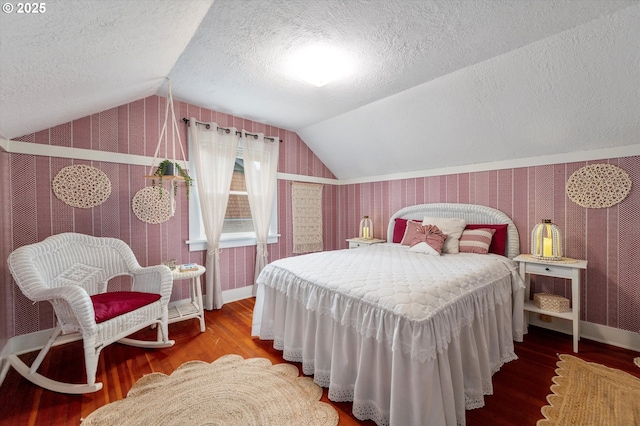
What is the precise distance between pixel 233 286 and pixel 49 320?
1751 mm

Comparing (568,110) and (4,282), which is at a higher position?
(568,110)

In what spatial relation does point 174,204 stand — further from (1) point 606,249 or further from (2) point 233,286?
(1) point 606,249

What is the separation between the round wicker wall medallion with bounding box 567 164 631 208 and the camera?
2.31m

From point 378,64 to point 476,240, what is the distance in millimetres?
2074

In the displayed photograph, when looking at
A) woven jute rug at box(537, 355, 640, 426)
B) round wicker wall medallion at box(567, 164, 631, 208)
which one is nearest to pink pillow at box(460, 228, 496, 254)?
round wicker wall medallion at box(567, 164, 631, 208)

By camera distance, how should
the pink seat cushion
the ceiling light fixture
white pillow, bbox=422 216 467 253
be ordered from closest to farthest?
1. the pink seat cushion
2. the ceiling light fixture
3. white pillow, bbox=422 216 467 253

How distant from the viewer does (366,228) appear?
4.21 m

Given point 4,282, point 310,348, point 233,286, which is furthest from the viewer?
point 233,286

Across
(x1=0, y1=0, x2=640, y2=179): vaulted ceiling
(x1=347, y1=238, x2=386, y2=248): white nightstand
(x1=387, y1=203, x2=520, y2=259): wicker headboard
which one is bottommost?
(x1=347, y1=238, x2=386, y2=248): white nightstand

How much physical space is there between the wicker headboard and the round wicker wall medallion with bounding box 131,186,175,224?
3.07 m

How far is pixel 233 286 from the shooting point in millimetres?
3555

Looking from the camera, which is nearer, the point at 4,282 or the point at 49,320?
the point at 4,282

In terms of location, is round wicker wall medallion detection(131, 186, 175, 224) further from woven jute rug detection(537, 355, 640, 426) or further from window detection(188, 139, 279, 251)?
woven jute rug detection(537, 355, 640, 426)

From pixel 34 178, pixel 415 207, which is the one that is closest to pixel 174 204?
pixel 34 178
